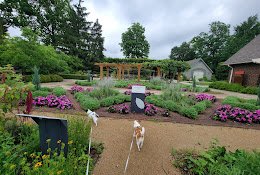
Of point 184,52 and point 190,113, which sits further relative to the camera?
point 184,52

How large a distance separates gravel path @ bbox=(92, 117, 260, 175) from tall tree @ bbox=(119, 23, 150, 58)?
2796 cm

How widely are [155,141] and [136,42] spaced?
1163 inches

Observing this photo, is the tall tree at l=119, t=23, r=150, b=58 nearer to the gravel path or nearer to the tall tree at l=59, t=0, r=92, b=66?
the tall tree at l=59, t=0, r=92, b=66

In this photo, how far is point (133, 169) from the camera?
157cm

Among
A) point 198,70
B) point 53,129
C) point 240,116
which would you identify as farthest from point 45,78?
point 198,70

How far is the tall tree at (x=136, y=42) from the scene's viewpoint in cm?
2880

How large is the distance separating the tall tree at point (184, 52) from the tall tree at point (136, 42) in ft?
60.4

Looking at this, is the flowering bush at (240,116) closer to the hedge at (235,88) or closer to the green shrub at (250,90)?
the green shrub at (250,90)

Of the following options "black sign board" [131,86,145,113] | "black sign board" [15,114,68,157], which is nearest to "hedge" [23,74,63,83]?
"black sign board" [131,86,145,113]

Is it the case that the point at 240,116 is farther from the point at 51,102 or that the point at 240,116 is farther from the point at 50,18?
the point at 50,18

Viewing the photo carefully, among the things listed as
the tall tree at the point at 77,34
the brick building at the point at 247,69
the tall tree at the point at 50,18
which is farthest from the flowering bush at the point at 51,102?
the tall tree at the point at 50,18

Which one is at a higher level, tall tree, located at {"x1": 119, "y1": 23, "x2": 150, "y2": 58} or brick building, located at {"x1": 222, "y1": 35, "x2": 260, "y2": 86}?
tall tree, located at {"x1": 119, "y1": 23, "x2": 150, "y2": 58}

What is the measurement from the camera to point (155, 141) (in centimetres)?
228

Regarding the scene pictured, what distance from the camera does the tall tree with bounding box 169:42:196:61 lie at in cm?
3947
